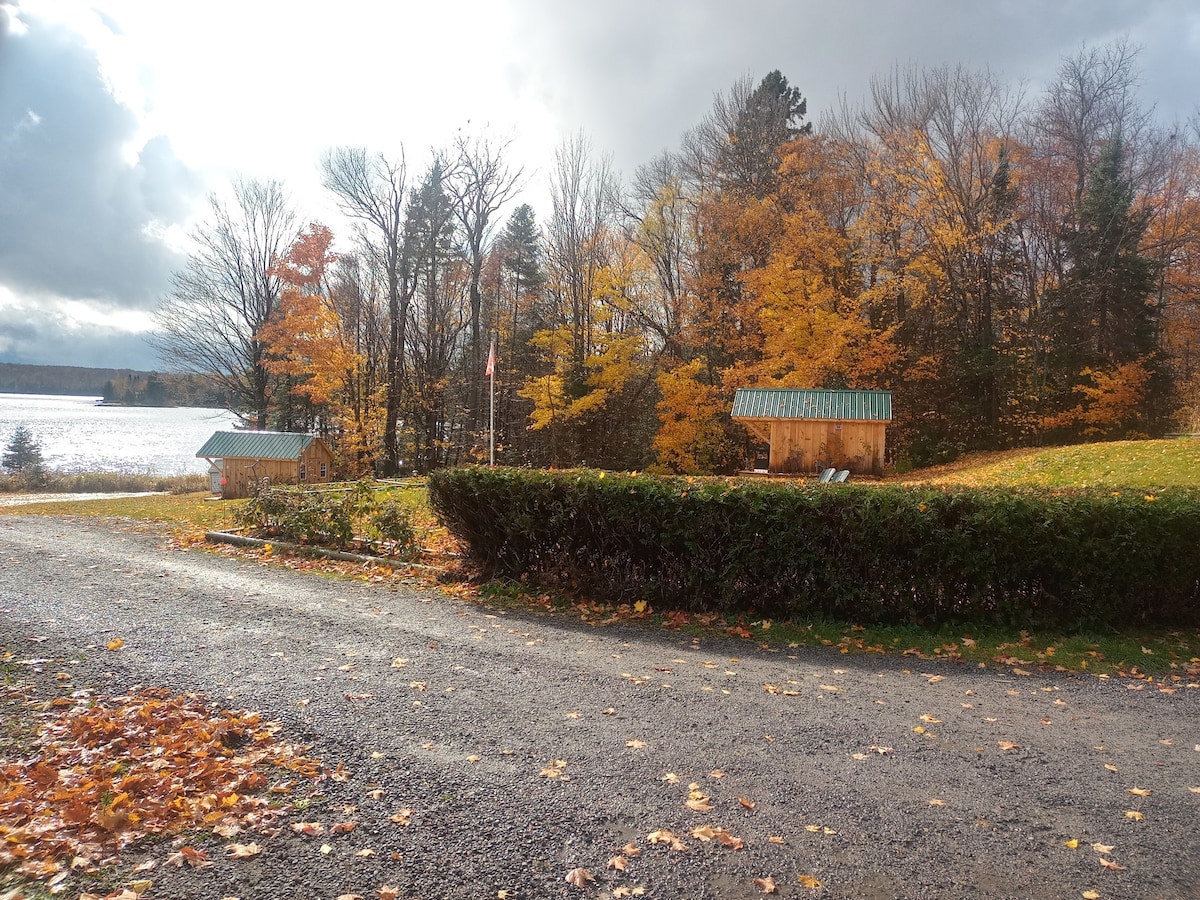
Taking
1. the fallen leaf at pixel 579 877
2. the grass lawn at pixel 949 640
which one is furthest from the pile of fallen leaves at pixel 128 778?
the grass lawn at pixel 949 640

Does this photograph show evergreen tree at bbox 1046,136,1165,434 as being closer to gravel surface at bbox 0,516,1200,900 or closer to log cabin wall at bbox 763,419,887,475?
log cabin wall at bbox 763,419,887,475

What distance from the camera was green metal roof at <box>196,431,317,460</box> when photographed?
90.5ft

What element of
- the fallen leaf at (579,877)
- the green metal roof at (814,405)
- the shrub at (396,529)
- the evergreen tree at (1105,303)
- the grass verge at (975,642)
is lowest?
the grass verge at (975,642)

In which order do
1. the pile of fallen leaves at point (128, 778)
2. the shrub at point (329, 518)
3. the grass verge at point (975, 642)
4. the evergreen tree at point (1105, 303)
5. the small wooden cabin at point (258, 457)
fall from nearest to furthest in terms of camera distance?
the pile of fallen leaves at point (128, 778), the grass verge at point (975, 642), the shrub at point (329, 518), the evergreen tree at point (1105, 303), the small wooden cabin at point (258, 457)

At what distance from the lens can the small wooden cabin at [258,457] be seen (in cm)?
2744

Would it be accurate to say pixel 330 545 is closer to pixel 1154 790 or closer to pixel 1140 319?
pixel 1154 790

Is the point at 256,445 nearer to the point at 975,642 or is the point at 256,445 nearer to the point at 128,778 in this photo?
the point at 128,778

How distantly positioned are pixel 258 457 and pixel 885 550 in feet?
87.7

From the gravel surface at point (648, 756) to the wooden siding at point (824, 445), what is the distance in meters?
16.9

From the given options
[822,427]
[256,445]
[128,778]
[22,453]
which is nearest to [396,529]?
[128,778]

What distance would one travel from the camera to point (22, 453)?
34500 mm

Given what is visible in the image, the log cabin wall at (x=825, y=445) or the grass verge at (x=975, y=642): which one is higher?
the log cabin wall at (x=825, y=445)

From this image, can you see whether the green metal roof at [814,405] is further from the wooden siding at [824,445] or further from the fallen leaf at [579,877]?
the fallen leaf at [579,877]

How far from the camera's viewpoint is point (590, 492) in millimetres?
7645
